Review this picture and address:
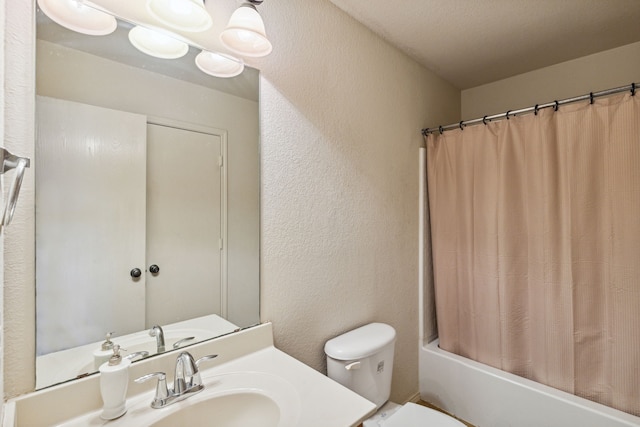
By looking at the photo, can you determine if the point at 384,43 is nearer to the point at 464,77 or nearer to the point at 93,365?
the point at 464,77

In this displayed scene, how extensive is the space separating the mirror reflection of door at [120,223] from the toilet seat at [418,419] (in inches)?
37.9

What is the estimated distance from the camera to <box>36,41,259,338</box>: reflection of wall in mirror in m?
0.88

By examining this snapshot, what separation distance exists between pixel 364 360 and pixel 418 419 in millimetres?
344

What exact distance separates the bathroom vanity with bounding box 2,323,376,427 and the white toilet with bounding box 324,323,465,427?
36 centimetres

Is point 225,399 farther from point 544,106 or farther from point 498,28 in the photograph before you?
point 498,28

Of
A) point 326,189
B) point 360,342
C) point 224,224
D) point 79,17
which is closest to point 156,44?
point 79,17

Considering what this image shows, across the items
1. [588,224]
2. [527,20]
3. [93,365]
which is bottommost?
[93,365]

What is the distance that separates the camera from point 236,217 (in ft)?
4.06

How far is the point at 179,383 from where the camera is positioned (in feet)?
3.04

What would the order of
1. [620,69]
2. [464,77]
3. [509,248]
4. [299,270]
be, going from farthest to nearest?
[464,77], [620,69], [509,248], [299,270]

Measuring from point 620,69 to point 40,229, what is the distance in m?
3.12

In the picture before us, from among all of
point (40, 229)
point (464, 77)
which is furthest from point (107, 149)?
point (464, 77)

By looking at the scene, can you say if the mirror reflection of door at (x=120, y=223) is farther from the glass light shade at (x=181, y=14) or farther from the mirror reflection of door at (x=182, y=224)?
the glass light shade at (x=181, y=14)

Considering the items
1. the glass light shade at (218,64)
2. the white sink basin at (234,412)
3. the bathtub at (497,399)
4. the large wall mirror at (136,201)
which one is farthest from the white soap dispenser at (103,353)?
the bathtub at (497,399)
